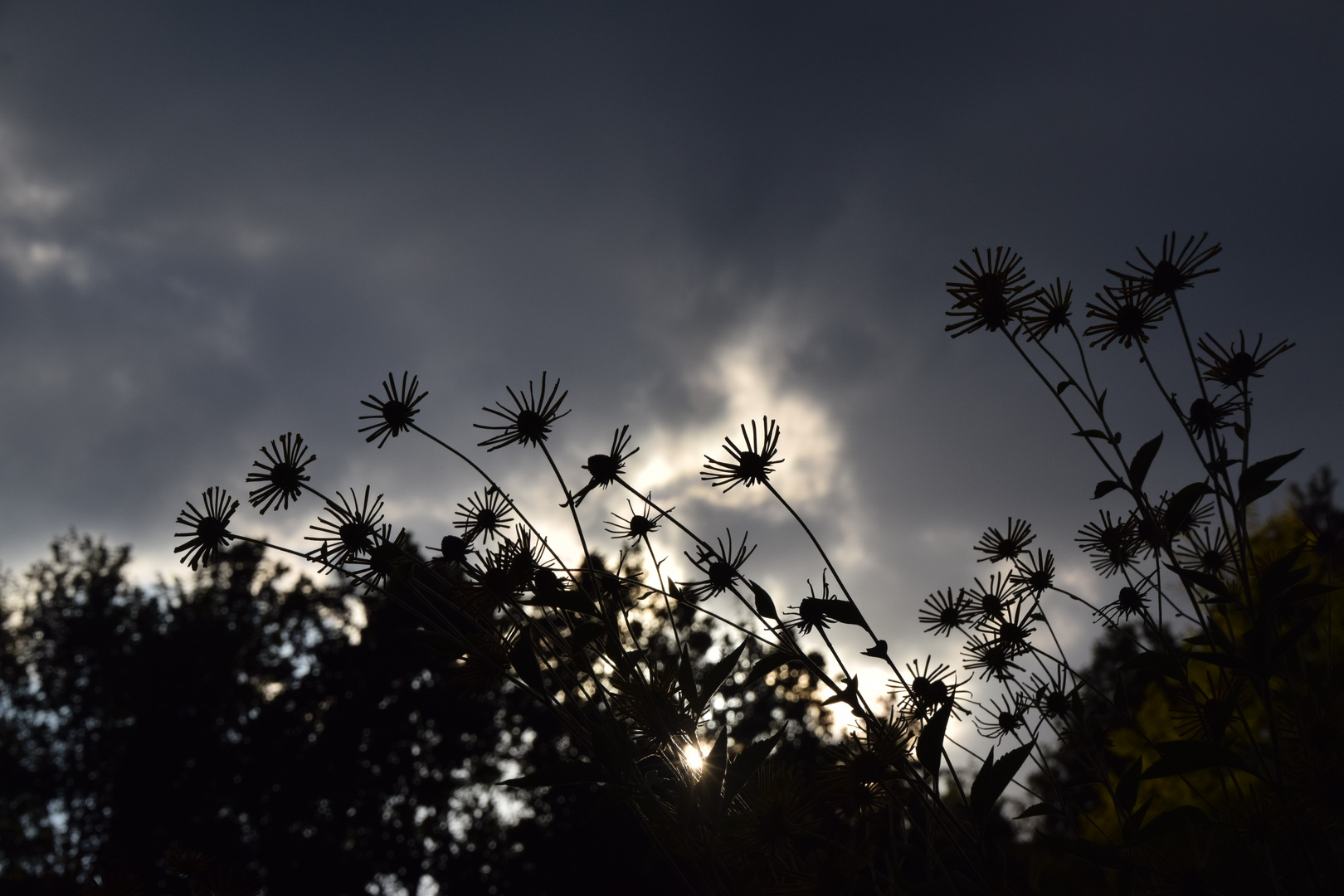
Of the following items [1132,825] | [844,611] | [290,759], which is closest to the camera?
[1132,825]

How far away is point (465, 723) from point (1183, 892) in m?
23.3

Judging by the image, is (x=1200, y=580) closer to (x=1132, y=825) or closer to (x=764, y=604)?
(x=1132, y=825)

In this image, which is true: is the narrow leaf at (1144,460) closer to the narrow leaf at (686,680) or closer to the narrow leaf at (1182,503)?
the narrow leaf at (1182,503)

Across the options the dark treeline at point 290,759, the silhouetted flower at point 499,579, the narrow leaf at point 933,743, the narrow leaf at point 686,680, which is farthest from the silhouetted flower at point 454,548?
the dark treeline at point 290,759

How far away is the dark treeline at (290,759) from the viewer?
62.3 feet

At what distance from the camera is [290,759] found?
2036cm

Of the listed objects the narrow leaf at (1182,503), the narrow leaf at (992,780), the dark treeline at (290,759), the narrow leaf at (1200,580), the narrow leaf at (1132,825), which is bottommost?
the narrow leaf at (1132,825)

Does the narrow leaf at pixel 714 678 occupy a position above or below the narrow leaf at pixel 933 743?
above

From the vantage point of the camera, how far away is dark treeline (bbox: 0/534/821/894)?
62.3 ft

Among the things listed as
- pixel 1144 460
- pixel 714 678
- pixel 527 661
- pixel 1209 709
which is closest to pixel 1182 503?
pixel 1144 460

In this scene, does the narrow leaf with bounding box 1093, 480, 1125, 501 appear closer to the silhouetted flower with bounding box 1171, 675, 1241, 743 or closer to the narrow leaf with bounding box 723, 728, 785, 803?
the silhouetted flower with bounding box 1171, 675, 1241, 743

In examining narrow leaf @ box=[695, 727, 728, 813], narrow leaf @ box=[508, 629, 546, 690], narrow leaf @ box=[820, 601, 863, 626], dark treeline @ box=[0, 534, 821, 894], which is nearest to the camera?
narrow leaf @ box=[695, 727, 728, 813]

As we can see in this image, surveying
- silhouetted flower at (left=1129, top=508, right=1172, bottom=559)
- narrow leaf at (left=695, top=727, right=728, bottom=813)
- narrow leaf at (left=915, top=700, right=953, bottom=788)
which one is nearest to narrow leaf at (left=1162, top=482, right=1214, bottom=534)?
silhouetted flower at (left=1129, top=508, right=1172, bottom=559)

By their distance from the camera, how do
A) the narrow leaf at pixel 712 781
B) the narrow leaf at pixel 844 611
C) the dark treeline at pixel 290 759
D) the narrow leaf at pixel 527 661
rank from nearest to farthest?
the narrow leaf at pixel 712 781
the narrow leaf at pixel 527 661
the narrow leaf at pixel 844 611
the dark treeline at pixel 290 759
